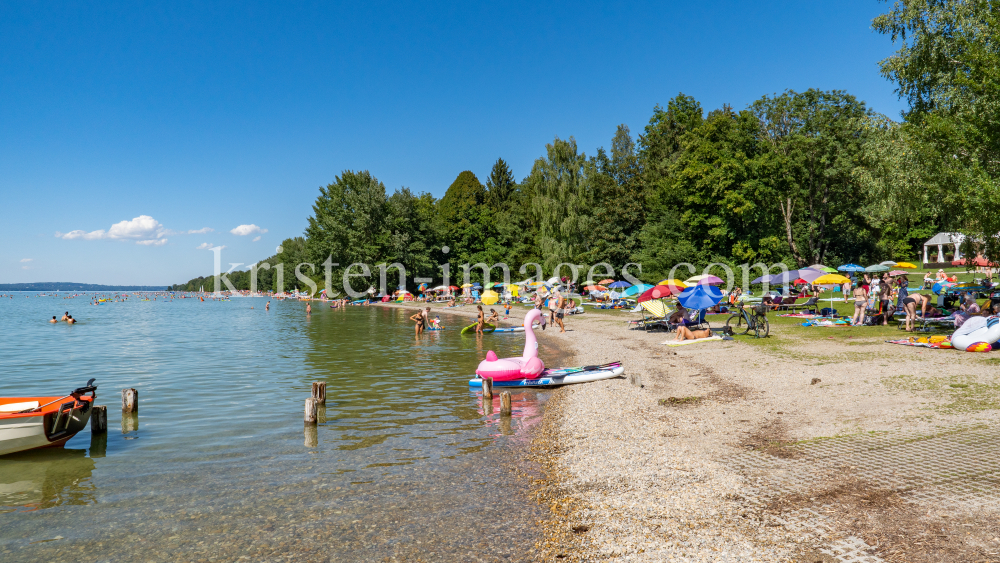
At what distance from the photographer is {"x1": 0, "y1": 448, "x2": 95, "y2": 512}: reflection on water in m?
8.05

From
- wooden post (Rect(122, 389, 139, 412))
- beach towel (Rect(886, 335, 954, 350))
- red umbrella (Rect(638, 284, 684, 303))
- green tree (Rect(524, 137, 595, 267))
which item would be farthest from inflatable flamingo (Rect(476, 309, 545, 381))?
green tree (Rect(524, 137, 595, 267))

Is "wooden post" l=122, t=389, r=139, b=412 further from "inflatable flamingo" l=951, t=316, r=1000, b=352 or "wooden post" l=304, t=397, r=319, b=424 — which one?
"inflatable flamingo" l=951, t=316, r=1000, b=352

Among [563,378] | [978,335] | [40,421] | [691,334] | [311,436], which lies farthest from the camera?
[691,334]

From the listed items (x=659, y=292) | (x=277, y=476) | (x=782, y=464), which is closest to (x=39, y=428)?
(x=277, y=476)

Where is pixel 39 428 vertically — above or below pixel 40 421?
below

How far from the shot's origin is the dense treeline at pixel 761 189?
18.8 metres

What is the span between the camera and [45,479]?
29.6 ft

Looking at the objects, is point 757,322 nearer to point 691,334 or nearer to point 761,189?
point 691,334

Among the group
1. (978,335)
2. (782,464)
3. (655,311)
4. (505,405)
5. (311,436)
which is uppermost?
(655,311)

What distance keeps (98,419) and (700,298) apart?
18840 mm

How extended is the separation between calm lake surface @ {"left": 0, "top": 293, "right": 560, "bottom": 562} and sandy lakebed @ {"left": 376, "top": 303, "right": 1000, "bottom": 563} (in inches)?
37.0

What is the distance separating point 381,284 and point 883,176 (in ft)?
199

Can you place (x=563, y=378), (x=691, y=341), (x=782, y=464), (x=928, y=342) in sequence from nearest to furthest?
(x=782, y=464) → (x=563, y=378) → (x=928, y=342) → (x=691, y=341)

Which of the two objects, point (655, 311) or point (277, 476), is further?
point (655, 311)
